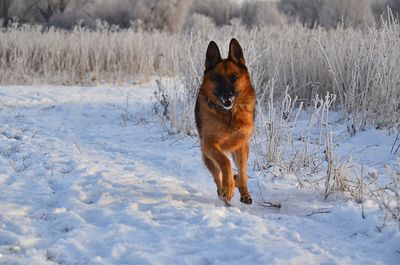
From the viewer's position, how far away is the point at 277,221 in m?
3.36

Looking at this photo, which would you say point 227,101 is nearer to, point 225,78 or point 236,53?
point 225,78

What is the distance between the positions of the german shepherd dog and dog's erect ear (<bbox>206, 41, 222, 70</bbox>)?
1 centimetres

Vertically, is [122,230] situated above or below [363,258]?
below

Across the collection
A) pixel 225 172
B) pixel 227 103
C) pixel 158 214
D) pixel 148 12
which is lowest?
pixel 158 214

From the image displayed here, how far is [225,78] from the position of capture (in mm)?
4066

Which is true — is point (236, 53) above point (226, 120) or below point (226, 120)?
above

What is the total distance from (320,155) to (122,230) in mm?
3055

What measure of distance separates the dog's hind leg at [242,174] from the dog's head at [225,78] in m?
0.42

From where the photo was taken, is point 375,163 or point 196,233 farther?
point 375,163

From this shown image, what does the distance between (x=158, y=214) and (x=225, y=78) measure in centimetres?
125

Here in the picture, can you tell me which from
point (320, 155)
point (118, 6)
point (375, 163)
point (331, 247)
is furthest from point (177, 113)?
point (118, 6)

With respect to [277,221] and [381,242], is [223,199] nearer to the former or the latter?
[277,221]

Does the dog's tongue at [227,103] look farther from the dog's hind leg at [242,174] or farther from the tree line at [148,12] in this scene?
the tree line at [148,12]

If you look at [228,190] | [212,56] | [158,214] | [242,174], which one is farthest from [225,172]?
[212,56]
